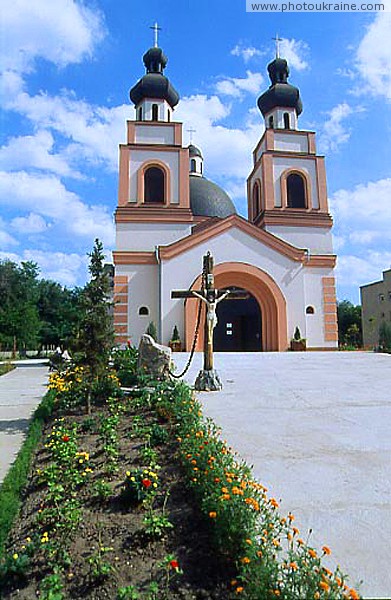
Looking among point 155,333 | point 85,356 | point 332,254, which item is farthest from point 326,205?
point 85,356

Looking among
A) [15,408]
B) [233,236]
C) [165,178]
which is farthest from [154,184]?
[15,408]

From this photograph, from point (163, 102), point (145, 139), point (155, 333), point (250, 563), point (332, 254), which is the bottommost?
point (250, 563)

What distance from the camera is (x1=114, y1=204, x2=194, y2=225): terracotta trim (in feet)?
69.6

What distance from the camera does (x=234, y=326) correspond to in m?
22.9

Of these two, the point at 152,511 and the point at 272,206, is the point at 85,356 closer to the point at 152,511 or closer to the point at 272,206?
the point at 152,511

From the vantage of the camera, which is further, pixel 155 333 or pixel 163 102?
pixel 163 102

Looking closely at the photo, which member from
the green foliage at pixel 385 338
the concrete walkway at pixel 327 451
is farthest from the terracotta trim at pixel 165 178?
the concrete walkway at pixel 327 451

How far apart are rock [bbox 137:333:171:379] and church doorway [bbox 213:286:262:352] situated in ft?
44.7

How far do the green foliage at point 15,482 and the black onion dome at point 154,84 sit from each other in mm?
21466

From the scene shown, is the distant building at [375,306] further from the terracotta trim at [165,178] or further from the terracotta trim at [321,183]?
the terracotta trim at [165,178]

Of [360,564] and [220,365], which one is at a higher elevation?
[220,365]

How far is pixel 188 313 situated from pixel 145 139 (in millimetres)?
10558

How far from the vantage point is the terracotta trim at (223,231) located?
18837 mm

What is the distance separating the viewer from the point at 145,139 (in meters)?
22.5
